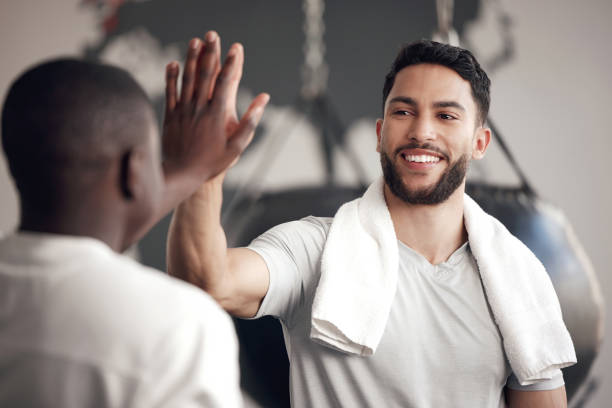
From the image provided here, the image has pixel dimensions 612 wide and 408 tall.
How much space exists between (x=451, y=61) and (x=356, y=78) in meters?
0.40

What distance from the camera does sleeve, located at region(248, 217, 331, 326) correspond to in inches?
45.3

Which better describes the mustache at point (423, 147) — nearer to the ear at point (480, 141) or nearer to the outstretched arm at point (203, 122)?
the ear at point (480, 141)

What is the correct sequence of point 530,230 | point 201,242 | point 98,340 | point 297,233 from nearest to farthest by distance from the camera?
point 98,340 < point 201,242 < point 297,233 < point 530,230

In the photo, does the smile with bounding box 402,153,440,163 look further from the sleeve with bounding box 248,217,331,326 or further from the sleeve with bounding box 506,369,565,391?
the sleeve with bounding box 506,369,565,391

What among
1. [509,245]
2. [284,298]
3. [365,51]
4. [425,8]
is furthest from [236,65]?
[425,8]

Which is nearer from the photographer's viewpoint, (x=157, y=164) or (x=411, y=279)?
(x=157, y=164)

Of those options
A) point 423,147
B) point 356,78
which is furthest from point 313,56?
point 423,147

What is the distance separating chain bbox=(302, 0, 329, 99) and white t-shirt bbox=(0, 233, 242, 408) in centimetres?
127

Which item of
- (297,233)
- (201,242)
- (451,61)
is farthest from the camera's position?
(451,61)

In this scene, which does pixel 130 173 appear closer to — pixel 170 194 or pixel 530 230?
pixel 170 194

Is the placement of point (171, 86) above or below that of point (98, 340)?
above

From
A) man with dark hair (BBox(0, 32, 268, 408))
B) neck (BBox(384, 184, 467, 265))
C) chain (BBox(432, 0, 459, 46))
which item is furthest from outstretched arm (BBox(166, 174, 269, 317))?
chain (BBox(432, 0, 459, 46))

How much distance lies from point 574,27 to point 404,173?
0.94 m

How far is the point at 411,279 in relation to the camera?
1.27 metres
